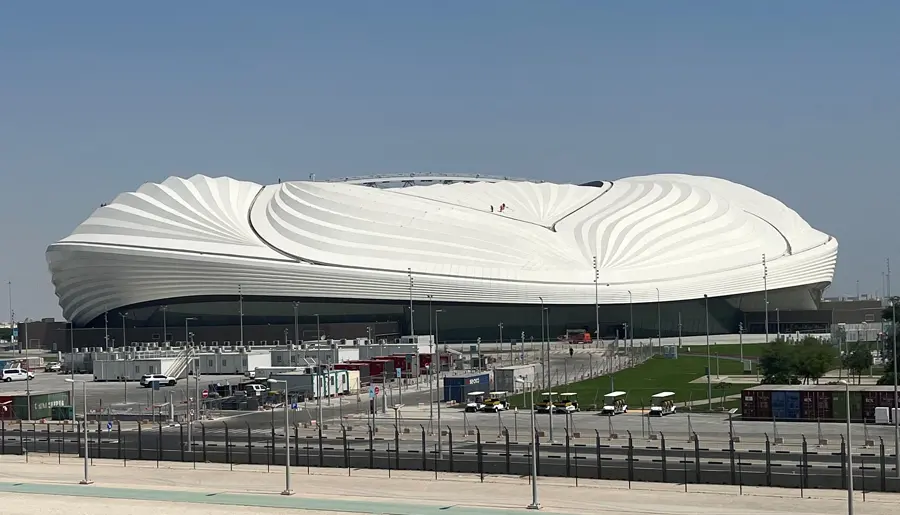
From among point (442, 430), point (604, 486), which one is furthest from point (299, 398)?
point (604, 486)

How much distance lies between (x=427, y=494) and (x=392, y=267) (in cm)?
9291

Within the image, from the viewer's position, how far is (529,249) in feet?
473

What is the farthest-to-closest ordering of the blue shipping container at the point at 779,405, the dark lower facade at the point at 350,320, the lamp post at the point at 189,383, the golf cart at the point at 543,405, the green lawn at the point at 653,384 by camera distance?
the dark lower facade at the point at 350,320, the green lawn at the point at 653,384, the golf cart at the point at 543,405, the blue shipping container at the point at 779,405, the lamp post at the point at 189,383

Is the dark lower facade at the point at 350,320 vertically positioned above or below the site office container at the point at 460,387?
above

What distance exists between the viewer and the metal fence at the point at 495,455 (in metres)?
46.5

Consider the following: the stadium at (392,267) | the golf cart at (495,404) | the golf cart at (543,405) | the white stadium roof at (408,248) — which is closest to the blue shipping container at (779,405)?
the golf cart at (543,405)

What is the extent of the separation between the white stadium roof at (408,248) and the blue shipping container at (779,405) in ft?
240

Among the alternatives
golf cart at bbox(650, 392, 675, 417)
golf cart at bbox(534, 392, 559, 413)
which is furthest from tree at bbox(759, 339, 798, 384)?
golf cart at bbox(534, 392, 559, 413)

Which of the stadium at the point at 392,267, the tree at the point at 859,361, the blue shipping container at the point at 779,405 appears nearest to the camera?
the blue shipping container at the point at 779,405

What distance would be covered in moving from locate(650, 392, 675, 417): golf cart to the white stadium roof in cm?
6424

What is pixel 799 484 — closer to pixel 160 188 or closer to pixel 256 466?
pixel 256 466

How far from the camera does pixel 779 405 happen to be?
217ft

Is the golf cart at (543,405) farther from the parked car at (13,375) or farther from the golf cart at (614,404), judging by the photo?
the parked car at (13,375)

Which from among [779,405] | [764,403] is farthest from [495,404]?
[779,405]
